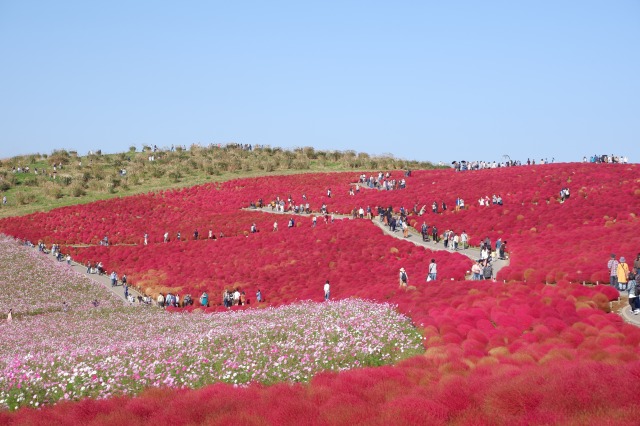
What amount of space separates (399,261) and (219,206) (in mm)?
33232

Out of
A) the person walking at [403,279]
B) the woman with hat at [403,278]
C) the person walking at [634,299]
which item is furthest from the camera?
the woman with hat at [403,278]

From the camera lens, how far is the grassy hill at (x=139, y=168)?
247 feet

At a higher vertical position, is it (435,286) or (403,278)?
(435,286)

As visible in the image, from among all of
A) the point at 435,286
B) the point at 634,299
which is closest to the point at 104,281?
the point at 435,286

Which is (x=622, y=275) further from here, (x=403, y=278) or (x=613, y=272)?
(x=403, y=278)

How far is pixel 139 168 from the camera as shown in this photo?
91812 mm

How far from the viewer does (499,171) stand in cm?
6762

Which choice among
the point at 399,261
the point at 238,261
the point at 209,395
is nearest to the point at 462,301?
the point at 209,395

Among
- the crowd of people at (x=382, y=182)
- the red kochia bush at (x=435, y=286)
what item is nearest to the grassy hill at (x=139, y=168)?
the red kochia bush at (x=435, y=286)

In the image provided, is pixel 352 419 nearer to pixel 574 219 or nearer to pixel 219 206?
pixel 574 219

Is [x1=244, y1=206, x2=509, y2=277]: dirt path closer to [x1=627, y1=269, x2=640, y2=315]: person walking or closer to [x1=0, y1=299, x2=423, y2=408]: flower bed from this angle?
[x1=627, y1=269, x2=640, y2=315]: person walking

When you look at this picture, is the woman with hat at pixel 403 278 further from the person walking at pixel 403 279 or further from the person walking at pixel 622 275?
the person walking at pixel 622 275

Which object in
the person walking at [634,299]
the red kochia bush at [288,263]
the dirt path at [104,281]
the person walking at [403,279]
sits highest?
the person walking at [634,299]

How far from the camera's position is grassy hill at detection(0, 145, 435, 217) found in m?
75.4
